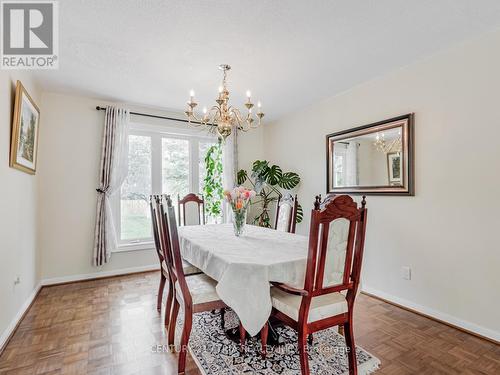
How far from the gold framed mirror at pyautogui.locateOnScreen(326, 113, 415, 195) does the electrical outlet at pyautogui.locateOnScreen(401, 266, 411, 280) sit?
30.6 inches

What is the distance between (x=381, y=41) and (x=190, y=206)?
3.36 metres

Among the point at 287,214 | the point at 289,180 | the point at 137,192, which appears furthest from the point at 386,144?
the point at 137,192

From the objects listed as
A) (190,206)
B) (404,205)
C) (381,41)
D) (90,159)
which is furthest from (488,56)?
(90,159)

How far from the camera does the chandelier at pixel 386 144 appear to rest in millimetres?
2830

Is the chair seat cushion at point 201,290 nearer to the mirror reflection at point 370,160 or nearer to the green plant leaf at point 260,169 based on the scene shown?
the mirror reflection at point 370,160

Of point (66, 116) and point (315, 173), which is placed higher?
point (66, 116)

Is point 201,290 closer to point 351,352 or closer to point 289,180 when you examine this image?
point 351,352

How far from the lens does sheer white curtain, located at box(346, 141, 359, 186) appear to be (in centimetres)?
329

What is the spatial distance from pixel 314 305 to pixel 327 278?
183 mm

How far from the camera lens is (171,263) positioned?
2.06 meters

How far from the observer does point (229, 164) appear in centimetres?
460

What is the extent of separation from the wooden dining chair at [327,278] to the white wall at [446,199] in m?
1.35

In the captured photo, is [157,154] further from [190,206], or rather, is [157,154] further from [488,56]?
[488,56]

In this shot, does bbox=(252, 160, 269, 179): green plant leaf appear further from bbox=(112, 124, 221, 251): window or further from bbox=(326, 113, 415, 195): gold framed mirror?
bbox=(326, 113, 415, 195): gold framed mirror
